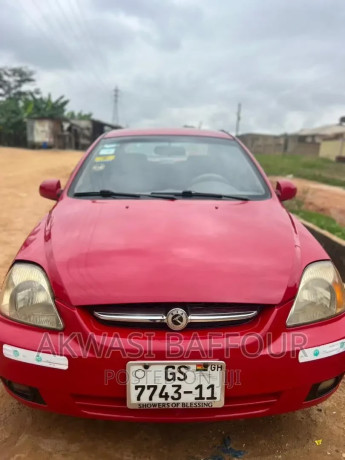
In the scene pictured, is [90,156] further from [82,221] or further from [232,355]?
[232,355]

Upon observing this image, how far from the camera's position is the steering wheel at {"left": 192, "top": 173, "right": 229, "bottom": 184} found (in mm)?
2789

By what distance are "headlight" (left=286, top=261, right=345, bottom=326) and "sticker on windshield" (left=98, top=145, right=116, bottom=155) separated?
173cm

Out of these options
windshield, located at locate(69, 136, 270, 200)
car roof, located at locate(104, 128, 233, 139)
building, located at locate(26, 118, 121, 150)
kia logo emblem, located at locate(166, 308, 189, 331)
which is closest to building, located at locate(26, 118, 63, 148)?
building, located at locate(26, 118, 121, 150)

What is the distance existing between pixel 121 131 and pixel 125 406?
2.34 meters

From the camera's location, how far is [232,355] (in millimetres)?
1578

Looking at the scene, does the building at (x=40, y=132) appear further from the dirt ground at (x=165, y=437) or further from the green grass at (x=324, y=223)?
the dirt ground at (x=165, y=437)

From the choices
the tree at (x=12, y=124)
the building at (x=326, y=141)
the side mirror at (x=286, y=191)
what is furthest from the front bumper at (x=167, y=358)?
the tree at (x=12, y=124)

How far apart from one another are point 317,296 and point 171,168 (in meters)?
1.43

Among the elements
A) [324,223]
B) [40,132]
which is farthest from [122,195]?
[40,132]

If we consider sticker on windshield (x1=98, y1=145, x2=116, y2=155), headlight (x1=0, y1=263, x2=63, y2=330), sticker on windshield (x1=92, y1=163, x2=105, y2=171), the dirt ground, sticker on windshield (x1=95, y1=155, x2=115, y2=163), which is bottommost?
the dirt ground

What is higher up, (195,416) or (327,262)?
(327,262)

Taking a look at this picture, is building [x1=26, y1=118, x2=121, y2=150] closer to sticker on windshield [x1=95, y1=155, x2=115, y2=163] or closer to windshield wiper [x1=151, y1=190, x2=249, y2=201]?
sticker on windshield [x1=95, y1=155, x2=115, y2=163]

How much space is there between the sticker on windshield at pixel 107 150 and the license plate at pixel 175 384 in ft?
6.03

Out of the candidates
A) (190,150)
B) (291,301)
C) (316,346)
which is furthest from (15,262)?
(190,150)
